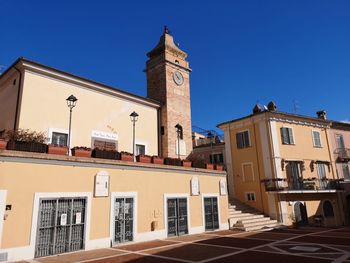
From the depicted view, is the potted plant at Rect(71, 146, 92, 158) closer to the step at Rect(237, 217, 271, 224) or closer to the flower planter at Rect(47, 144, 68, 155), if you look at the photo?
the flower planter at Rect(47, 144, 68, 155)

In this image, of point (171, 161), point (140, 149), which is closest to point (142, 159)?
point (171, 161)

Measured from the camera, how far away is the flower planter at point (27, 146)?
9.82m

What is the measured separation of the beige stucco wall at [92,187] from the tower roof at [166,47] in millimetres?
10392

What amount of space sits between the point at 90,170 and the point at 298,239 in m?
10.3

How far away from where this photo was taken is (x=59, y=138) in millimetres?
15016

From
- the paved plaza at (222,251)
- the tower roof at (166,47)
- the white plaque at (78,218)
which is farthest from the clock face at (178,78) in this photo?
the white plaque at (78,218)

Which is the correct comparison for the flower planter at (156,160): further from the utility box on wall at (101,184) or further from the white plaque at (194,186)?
the utility box on wall at (101,184)

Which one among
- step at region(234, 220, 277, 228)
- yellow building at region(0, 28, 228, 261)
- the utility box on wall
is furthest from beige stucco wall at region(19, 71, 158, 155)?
step at region(234, 220, 277, 228)

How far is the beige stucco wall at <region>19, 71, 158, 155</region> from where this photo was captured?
14227 millimetres

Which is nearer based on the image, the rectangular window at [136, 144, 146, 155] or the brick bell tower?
the rectangular window at [136, 144, 146, 155]

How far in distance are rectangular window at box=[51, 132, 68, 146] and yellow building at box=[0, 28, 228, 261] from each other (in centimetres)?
5

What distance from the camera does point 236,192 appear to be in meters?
24.5

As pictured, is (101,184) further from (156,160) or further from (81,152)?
(156,160)

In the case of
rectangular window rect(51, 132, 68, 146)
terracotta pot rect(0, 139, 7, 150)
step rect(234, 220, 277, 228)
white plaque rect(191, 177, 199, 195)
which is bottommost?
step rect(234, 220, 277, 228)
